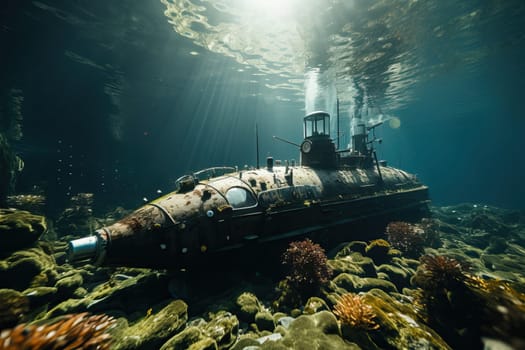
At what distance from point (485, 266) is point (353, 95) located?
97.0ft

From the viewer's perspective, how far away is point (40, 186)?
84.7 feet

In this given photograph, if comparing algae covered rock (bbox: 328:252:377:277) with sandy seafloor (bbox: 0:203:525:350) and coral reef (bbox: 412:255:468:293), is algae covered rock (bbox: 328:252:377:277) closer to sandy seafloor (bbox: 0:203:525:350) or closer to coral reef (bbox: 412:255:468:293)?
sandy seafloor (bbox: 0:203:525:350)

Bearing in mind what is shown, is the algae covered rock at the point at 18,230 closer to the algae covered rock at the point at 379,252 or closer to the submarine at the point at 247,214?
the submarine at the point at 247,214

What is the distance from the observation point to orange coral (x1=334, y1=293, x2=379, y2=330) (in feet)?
14.3

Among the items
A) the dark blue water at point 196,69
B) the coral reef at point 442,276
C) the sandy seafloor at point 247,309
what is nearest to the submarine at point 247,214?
the sandy seafloor at point 247,309

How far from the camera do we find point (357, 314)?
4.49m

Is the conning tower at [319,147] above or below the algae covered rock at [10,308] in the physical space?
above

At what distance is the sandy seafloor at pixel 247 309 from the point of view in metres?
3.61

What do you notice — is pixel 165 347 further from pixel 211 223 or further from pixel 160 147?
pixel 160 147

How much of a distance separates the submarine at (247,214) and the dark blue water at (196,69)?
12.3 metres

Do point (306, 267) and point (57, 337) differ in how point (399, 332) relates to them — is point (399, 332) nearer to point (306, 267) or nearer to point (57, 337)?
point (306, 267)

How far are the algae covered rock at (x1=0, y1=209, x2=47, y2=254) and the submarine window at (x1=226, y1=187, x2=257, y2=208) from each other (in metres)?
7.41

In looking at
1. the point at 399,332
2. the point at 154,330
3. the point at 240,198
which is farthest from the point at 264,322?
the point at 240,198

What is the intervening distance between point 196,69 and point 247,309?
27.6 m
